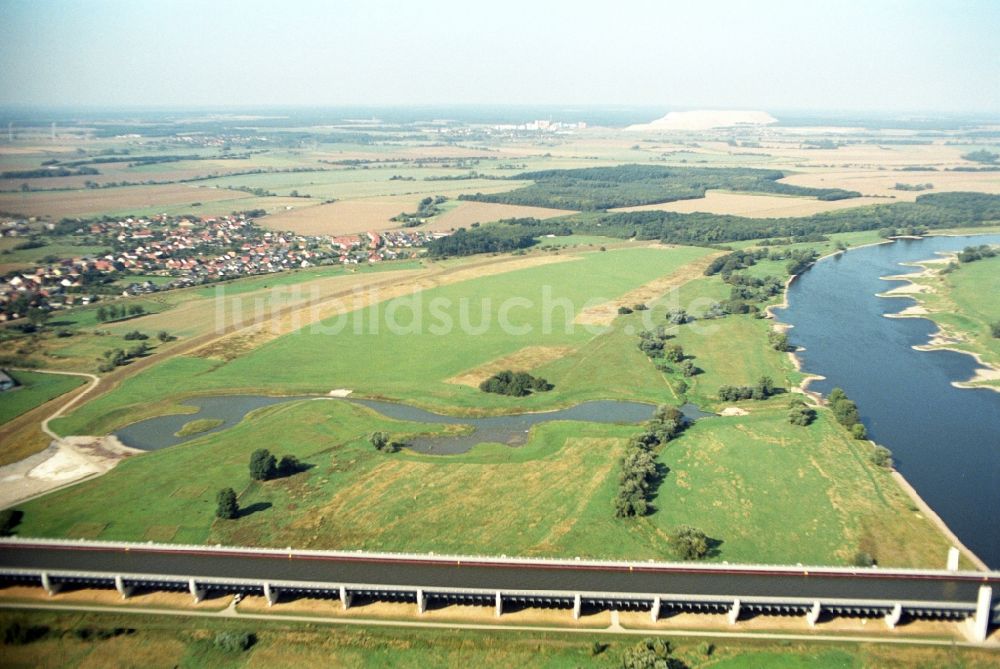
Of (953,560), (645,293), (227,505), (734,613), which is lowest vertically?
(734,613)

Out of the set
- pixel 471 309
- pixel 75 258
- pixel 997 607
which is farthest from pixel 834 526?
pixel 75 258

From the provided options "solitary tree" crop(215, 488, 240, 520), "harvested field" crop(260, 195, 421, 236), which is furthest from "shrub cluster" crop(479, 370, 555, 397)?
"harvested field" crop(260, 195, 421, 236)

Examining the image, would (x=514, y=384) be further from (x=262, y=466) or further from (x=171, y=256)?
(x=171, y=256)

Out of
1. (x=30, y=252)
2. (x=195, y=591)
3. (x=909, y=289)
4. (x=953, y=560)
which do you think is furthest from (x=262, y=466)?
(x=909, y=289)

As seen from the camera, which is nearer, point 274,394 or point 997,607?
point 997,607

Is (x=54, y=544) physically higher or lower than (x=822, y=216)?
lower

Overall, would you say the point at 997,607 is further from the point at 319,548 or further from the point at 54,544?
the point at 54,544
